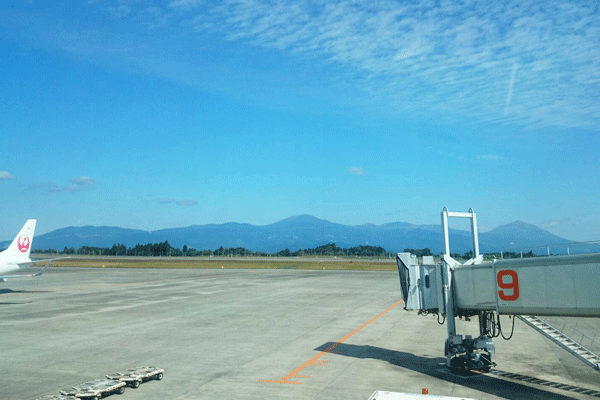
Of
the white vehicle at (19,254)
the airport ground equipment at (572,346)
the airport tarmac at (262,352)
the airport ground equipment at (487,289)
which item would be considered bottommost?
the airport tarmac at (262,352)

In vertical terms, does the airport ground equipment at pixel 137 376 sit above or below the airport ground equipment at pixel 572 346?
below

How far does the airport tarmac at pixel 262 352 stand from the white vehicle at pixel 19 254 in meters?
5.56

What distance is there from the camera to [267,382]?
17.5 metres

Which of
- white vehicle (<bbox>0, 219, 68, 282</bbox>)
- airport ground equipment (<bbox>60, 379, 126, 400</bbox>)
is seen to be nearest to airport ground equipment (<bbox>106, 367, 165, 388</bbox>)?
airport ground equipment (<bbox>60, 379, 126, 400</bbox>)

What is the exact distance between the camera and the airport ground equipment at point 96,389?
14992 millimetres

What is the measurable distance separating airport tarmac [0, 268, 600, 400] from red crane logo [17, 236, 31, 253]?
354 inches

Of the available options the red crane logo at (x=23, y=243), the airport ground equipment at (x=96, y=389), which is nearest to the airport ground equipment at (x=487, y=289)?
the airport ground equipment at (x=96, y=389)

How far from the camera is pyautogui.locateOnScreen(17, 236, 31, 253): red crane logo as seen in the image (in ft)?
160

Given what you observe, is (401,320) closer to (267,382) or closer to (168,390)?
(267,382)

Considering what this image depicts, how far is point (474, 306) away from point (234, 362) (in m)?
10.2

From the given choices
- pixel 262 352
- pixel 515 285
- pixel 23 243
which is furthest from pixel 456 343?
pixel 23 243

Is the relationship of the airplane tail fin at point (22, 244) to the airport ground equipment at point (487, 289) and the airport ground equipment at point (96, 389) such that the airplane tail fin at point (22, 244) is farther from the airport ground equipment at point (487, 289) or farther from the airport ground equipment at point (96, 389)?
the airport ground equipment at point (487, 289)

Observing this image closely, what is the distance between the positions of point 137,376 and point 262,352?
682 centimetres

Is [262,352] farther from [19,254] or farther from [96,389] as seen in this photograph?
[19,254]
